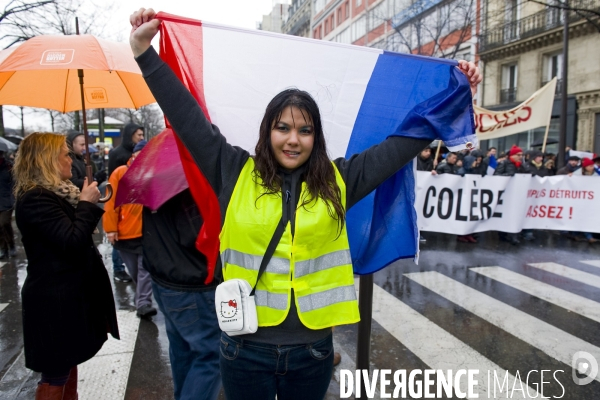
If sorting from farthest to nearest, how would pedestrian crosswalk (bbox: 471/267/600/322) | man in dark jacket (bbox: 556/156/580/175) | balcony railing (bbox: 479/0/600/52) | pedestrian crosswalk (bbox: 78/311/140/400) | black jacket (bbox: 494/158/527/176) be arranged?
balcony railing (bbox: 479/0/600/52) → man in dark jacket (bbox: 556/156/580/175) → black jacket (bbox: 494/158/527/176) → pedestrian crosswalk (bbox: 471/267/600/322) → pedestrian crosswalk (bbox: 78/311/140/400)

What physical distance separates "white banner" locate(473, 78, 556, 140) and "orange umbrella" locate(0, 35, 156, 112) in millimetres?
9139

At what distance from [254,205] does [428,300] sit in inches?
175

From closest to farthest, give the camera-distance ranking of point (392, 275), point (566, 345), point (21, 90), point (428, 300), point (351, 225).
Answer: point (351, 225)
point (21, 90)
point (566, 345)
point (428, 300)
point (392, 275)

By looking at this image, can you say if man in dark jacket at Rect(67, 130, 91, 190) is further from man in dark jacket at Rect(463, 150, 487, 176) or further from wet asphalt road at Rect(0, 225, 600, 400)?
man in dark jacket at Rect(463, 150, 487, 176)

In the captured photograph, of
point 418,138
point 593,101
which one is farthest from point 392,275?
point 593,101

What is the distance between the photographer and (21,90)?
346cm

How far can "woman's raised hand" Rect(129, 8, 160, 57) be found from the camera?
181 centimetres

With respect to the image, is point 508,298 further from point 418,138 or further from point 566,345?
point 418,138

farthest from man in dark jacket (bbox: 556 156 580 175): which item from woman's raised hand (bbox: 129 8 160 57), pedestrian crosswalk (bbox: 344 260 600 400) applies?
woman's raised hand (bbox: 129 8 160 57)

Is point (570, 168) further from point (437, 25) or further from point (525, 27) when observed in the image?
point (525, 27)

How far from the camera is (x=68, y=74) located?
12.5ft

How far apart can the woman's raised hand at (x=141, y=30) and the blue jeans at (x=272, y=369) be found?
1.23 m

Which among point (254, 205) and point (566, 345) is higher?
point (254, 205)

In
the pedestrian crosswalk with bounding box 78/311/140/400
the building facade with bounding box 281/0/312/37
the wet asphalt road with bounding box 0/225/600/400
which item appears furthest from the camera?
the building facade with bounding box 281/0/312/37
